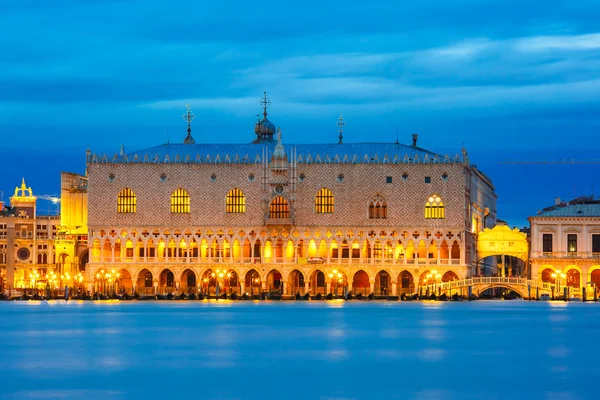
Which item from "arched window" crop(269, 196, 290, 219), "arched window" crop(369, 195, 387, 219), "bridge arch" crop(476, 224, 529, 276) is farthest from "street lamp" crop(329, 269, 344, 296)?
"bridge arch" crop(476, 224, 529, 276)

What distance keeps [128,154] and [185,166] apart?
245 inches

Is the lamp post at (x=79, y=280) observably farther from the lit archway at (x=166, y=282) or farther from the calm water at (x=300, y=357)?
the calm water at (x=300, y=357)

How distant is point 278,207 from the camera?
10038 cm

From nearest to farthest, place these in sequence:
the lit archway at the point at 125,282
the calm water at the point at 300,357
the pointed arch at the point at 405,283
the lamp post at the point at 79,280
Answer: the calm water at the point at 300,357, the pointed arch at the point at 405,283, the lit archway at the point at 125,282, the lamp post at the point at 79,280

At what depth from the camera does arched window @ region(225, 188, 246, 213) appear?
101m

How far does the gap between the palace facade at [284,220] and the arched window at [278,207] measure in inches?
2.7

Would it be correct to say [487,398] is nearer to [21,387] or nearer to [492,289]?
[21,387]

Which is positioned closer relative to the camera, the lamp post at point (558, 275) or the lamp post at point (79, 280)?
the lamp post at point (558, 275)

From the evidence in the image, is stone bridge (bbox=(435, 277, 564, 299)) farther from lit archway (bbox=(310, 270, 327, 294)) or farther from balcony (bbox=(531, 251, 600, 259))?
lit archway (bbox=(310, 270, 327, 294))

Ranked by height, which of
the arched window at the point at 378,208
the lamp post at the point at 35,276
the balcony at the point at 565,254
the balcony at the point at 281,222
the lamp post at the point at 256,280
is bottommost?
the lamp post at the point at 256,280

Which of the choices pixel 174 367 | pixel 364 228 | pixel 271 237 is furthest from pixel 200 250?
pixel 174 367

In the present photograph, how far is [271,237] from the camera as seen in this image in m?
100

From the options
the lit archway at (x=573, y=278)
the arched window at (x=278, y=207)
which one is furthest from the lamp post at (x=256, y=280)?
the lit archway at (x=573, y=278)

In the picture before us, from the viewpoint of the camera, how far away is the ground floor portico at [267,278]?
99.1 metres
